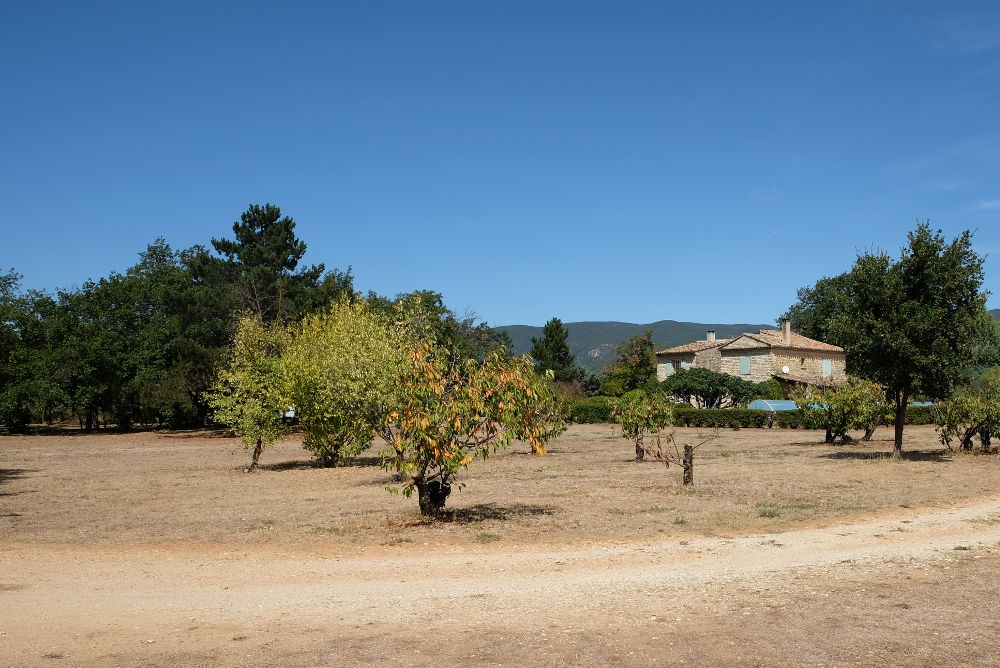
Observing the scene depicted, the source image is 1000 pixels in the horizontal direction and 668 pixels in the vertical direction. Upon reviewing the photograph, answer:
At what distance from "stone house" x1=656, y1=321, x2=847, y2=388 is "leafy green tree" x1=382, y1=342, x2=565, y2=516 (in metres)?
56.4

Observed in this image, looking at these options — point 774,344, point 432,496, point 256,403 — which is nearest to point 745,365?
point 774,344

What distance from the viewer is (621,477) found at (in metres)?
22.9

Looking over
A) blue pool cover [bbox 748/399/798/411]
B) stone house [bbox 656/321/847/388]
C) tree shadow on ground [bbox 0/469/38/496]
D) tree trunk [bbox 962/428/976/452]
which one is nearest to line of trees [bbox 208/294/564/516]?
tree shadow on ground [bbox 0/469/38/496]

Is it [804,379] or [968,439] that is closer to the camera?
[968,439]

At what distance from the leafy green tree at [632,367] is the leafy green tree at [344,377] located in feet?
158

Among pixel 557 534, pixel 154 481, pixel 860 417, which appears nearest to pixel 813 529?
pixel 557 534

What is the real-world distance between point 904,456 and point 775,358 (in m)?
42.2

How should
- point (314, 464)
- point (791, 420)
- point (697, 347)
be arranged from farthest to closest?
point (697, 347) < point (791, 420) < point (314, 464)

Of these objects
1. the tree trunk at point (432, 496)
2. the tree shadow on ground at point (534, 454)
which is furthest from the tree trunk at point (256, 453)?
the tree trunk at point (432, 496)

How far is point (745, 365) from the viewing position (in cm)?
7050

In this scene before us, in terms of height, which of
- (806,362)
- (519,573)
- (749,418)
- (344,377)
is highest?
(806,362)

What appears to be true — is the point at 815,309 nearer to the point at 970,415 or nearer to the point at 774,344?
the point at 774,344

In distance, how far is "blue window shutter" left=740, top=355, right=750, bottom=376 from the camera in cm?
7031

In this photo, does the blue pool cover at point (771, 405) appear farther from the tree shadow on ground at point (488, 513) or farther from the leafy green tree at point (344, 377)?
the tree shadow on ground at point (488, 513)
